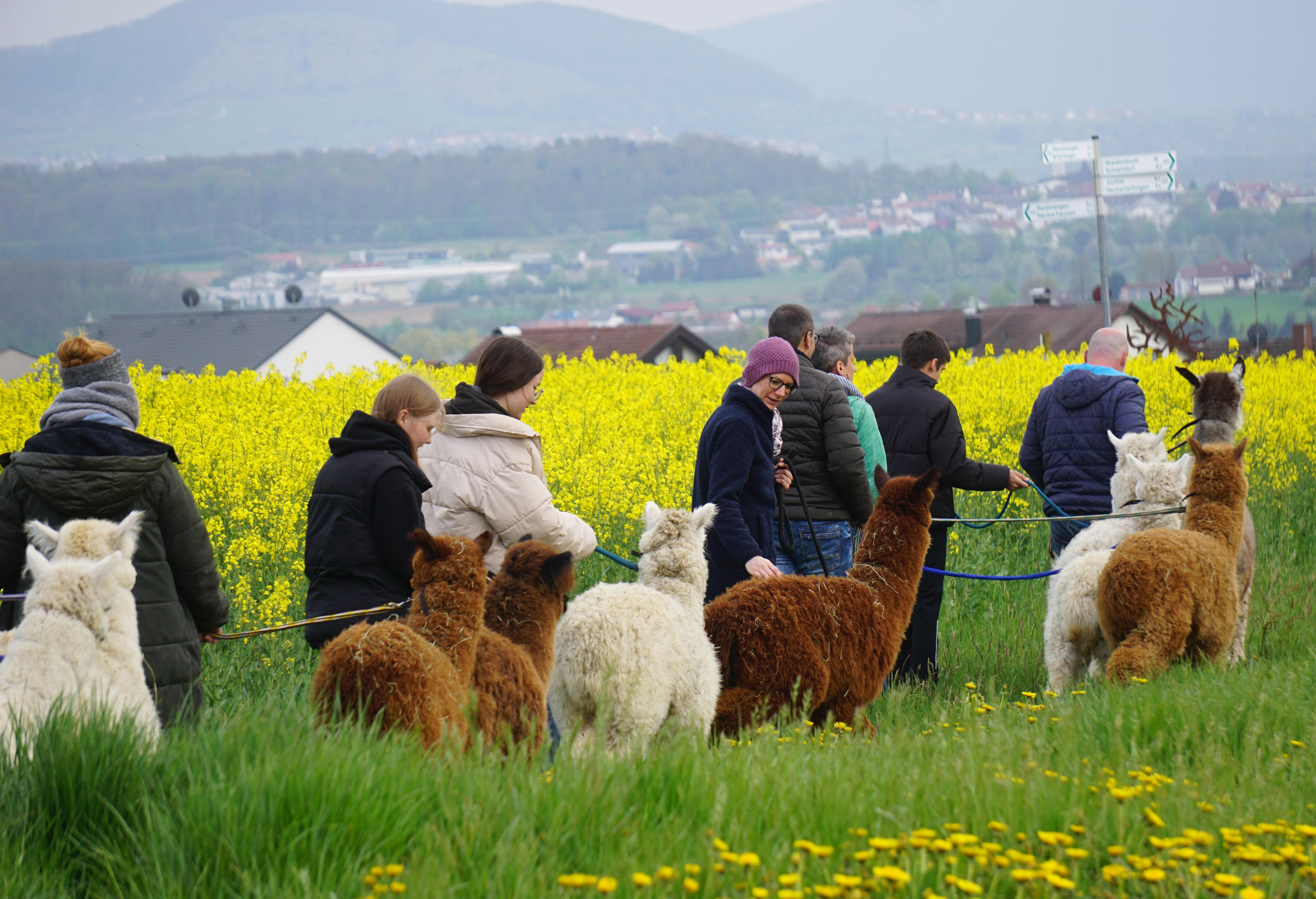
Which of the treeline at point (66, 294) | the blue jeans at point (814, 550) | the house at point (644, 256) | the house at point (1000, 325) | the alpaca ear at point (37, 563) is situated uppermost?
the house at point (644, 256)

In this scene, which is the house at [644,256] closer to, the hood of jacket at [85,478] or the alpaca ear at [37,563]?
the hood of jacket at [85,478]

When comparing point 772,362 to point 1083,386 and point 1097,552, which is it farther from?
point 1083,386

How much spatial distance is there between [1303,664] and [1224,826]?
109 inches

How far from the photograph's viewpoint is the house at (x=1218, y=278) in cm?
8806

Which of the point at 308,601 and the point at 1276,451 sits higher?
the point at 308,601

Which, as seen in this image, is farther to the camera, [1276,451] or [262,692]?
[1276,451]

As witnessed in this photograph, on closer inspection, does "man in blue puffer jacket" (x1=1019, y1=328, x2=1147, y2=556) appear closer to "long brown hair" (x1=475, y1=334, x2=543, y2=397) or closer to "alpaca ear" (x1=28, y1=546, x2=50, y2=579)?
"long brown hair" (x1=475, y1=334, x2=543, y2=397)

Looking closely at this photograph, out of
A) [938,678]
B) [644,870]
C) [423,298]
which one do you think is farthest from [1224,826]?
[423,298]

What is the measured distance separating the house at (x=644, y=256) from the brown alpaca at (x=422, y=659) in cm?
17284

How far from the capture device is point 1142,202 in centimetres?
17050

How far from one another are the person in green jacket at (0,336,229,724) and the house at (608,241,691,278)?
17237 cm

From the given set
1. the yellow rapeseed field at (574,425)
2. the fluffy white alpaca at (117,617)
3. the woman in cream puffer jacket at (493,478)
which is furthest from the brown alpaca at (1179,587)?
the fluffy white alpaca at (117,617)

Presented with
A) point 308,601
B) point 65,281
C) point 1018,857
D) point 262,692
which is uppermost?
point 65,281

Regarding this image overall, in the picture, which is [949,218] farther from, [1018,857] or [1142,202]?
[1018,857]
